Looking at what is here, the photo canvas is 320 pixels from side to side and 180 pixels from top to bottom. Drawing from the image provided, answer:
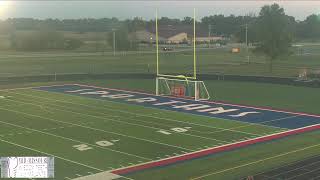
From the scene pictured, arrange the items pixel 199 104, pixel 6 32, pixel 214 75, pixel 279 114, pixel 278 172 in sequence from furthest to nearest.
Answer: pixel 6 32 → pixel 214 75 → pixel 199 104 → pixel 279 114 → pixel 278 172

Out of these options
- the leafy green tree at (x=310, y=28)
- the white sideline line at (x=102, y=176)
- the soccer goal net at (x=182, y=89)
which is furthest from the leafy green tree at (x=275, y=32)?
the leafy green tree at (x=310, y=28)

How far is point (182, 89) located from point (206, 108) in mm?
5180

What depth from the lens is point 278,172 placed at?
1434cm

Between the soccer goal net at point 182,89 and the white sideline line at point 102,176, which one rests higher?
the soccer goal net at point 182,89

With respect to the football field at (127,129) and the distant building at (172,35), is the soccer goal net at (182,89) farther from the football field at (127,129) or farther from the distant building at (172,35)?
the distant building at (172,35)

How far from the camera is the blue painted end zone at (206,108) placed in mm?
23297

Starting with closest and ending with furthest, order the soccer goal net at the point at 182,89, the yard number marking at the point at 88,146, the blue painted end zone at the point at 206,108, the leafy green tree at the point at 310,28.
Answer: the yard number marking at the point at 88,146 → the blue painted end zone at the point at 206,108 → the soccer goal net at the point at 182,89 → the leafy green tree at the point at 310,28

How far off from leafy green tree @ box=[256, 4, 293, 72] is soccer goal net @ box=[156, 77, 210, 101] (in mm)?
15839

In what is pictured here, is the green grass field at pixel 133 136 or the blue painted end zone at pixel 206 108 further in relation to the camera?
the blue painted end zone at pixel 206 108

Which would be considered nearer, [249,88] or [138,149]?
[138,149]

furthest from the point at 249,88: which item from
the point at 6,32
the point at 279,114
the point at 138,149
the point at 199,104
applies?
the point at 6,32

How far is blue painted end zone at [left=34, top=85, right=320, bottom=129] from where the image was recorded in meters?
23.3

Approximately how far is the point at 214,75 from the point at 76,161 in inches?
1099

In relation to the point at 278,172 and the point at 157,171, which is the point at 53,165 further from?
the point at 278,172
